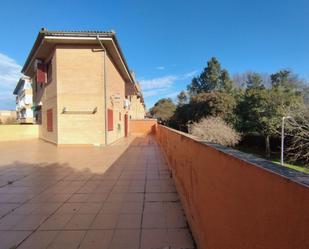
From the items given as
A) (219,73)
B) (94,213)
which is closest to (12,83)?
(219,73)

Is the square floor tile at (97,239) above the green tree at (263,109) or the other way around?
the other way around

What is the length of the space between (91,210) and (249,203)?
10.5 feet

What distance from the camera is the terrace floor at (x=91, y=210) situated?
9.81ft

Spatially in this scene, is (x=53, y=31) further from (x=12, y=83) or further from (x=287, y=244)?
(x=12, y=83)

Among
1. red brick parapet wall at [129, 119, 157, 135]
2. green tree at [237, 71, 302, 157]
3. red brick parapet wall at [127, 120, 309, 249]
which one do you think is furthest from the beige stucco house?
red brick parapet wall at [129, 119, 157, 135]

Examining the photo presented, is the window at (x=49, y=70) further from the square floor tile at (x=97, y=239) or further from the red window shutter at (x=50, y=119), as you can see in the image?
the square floor tile at (x=97, y=239)

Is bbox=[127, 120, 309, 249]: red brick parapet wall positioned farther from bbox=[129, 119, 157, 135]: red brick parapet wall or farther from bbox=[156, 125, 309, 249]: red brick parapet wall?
bbox=[129, 119, 157, 135]: red brick parapet wall

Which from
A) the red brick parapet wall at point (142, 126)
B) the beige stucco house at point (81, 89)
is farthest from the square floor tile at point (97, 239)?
the red brick parapet wall at point (142, 126)

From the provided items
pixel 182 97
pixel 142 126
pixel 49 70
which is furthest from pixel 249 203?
pixel 182 97

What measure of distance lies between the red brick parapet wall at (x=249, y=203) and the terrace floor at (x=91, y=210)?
932mm

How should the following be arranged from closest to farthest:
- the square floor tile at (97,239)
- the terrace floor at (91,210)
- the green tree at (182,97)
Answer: the square floor tile at (97,239)
the terrace floor at (91,210)
the green tree at (182,97)

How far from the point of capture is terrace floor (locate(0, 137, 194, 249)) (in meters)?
2.99

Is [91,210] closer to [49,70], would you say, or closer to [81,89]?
[81,89]

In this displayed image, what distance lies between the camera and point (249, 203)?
1379 millimetres
